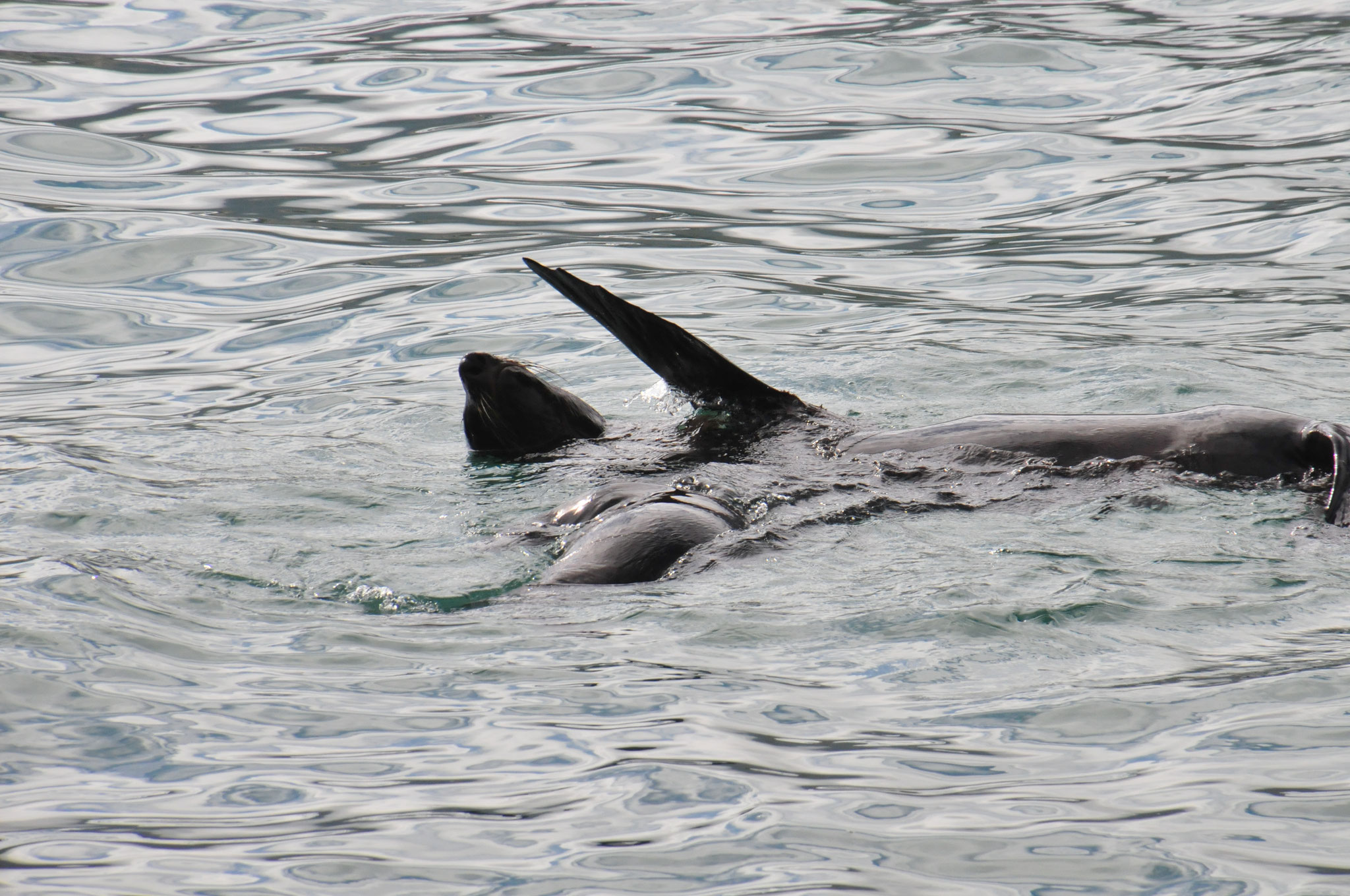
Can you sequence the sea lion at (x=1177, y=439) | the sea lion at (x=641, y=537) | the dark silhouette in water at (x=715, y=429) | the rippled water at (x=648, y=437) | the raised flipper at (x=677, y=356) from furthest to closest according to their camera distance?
the raised flipper at (x=677, y=356), the sea lion at (x=1177, y=439), the dark silhouette in water at (x=715, y=429), the sea lion at (x=641, y=537), the rippled water at (x=648, y=437)

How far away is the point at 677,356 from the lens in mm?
5391

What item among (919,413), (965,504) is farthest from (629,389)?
(965,504)

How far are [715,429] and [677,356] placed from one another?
314 millimetres

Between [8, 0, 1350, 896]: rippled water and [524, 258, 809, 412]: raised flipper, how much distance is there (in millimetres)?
405

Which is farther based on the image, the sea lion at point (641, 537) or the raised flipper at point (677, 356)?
the raised flipper at point (677, 356)

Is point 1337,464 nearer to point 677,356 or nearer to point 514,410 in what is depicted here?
point 677,356

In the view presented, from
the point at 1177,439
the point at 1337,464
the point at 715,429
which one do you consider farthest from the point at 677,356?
the point at 1337,464

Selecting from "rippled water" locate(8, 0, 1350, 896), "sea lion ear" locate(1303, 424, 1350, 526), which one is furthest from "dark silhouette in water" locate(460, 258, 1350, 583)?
"rippled water" locate(8, 0, 1350, 896)

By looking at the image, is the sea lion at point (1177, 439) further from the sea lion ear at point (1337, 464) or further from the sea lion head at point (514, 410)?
Answer: the sea lion head at point (514, 410)

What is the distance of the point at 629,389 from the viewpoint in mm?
7152

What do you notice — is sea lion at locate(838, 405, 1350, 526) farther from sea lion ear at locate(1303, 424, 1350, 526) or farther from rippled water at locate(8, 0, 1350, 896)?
rippled water at locate(8, 0, 1350, 896)

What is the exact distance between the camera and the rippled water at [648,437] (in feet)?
9.62

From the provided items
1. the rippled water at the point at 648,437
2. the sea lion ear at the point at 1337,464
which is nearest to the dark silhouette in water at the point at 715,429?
the sea lion ear at the point at 1337,464

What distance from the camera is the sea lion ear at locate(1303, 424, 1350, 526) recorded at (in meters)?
4.37
